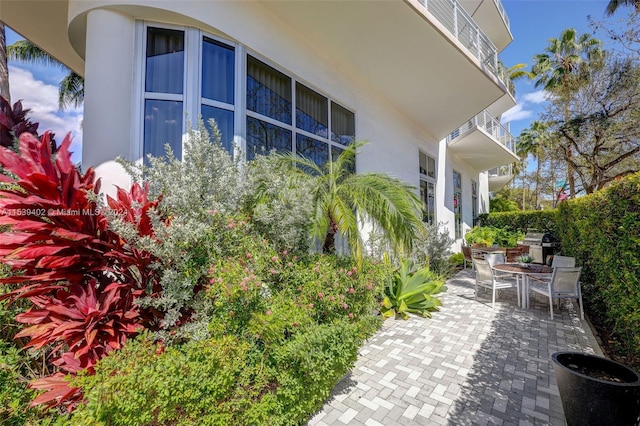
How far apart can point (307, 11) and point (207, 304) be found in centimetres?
579

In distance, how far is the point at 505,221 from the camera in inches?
671

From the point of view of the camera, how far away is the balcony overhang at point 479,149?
1235cm

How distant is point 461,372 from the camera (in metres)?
3.49

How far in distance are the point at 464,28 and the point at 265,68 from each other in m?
5.81

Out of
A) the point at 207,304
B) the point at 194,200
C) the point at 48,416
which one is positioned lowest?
the point at 48,416

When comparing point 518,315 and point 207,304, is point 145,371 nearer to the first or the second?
point 207,304

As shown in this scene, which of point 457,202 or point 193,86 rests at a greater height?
point 193,86

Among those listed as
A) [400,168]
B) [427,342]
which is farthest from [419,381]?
[400,168]

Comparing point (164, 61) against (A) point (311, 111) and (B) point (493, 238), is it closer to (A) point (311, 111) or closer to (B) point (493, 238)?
(A) point (311, 111)

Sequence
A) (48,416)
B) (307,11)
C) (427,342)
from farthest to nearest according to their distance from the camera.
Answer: (307,11)
(427,342)
(48,416)

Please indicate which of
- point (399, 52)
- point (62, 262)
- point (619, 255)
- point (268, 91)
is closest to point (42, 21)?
point (268, 91)

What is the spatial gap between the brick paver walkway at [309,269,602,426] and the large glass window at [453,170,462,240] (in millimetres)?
9133

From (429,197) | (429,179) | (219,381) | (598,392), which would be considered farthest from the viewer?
(429,179)

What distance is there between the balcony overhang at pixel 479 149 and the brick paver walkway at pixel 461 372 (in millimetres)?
→ 8955
